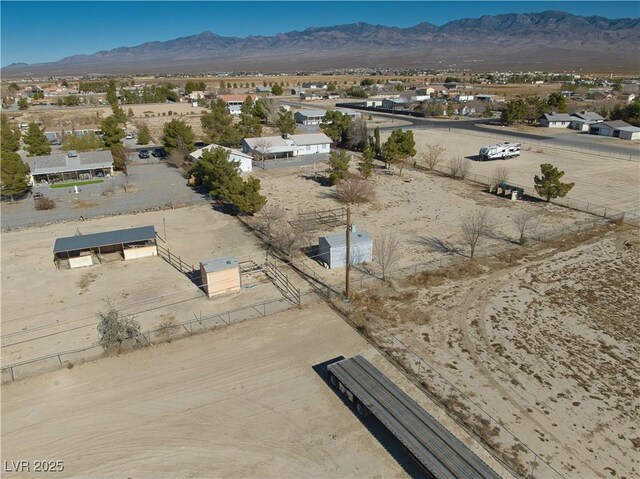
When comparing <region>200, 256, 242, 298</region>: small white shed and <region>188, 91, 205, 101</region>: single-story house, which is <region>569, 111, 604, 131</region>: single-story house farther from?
<region>188, 91, 205, 101</region>: single-story house

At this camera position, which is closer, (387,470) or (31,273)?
(387,470)

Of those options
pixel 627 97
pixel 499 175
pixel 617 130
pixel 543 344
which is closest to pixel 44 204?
pixel 543 344

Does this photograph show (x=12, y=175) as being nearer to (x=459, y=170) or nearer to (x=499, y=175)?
(x=459, y=170)

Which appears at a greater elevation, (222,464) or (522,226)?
(522,226)

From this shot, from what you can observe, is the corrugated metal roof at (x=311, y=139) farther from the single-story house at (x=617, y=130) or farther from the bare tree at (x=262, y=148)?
the single-story house at (x=617, y=130)

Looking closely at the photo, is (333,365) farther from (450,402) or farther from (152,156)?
(152,156)

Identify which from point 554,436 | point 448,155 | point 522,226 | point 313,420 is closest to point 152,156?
point 448,155
